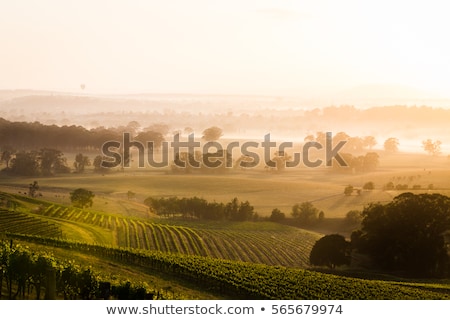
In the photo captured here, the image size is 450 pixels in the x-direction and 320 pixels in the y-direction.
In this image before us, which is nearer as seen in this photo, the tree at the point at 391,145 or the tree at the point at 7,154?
the tree at the point at 7,154

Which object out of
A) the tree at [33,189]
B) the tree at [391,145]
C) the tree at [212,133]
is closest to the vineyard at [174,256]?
the tree at [33,189]

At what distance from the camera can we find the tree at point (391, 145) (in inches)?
1000

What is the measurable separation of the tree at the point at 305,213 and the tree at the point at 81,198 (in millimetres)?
6562

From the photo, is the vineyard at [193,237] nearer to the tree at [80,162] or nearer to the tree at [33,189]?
the tree at [33,189]

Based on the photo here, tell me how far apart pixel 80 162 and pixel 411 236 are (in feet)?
35.6

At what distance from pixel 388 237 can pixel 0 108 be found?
12.7 meters

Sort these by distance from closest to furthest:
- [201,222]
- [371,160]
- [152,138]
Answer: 1. [201,222]
2. [152,138]
3. [371,160]

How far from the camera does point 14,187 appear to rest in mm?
21141

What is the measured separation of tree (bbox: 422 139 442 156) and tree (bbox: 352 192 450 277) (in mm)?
4638

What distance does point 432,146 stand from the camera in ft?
81.7

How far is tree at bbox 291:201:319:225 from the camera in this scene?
22.0 metres

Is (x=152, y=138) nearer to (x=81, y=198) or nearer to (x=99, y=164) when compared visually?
(x=99, y=164)

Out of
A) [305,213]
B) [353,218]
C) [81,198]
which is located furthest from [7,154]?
[353,218]
